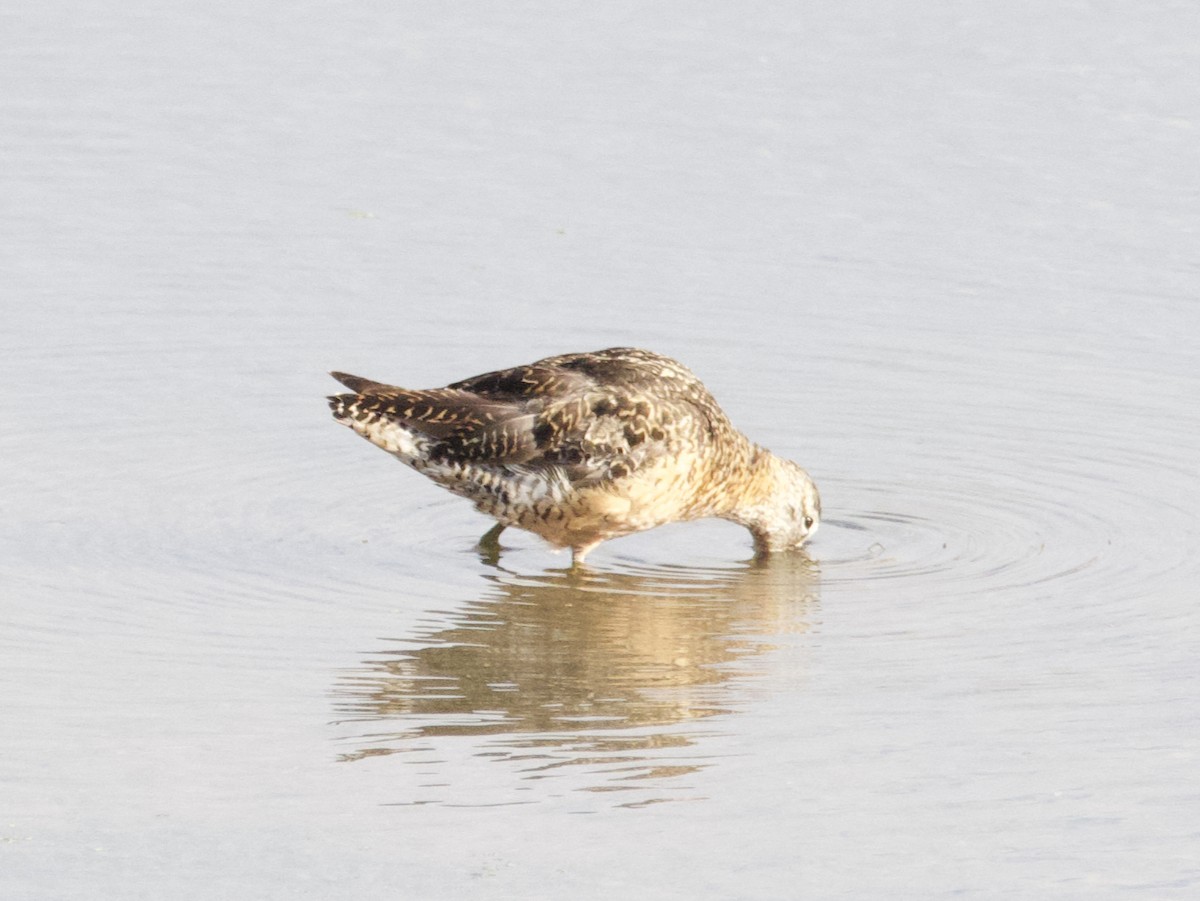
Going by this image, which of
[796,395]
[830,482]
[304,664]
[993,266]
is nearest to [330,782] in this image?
[304,664]

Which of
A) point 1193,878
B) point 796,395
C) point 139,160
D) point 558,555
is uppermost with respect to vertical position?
point 139,160

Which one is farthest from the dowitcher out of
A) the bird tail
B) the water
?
the water

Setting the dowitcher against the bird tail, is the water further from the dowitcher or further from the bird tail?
the bird tail

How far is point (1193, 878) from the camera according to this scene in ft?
19.3

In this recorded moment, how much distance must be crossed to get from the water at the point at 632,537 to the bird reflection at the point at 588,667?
1.1 inches

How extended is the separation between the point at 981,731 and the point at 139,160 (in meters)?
8.02

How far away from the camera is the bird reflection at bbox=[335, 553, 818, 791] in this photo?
688 centimetres

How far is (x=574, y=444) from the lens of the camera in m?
9.28

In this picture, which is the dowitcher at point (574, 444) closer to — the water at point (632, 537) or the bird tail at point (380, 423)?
the bird tail at point (380, 423)

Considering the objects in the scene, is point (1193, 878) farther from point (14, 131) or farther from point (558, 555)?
point (14, 131)

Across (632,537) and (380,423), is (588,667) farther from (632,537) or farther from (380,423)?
(632,537)

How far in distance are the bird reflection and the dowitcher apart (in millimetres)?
235

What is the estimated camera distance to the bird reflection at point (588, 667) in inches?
271

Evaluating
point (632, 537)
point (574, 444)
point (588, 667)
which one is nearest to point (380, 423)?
point (574, 444)
